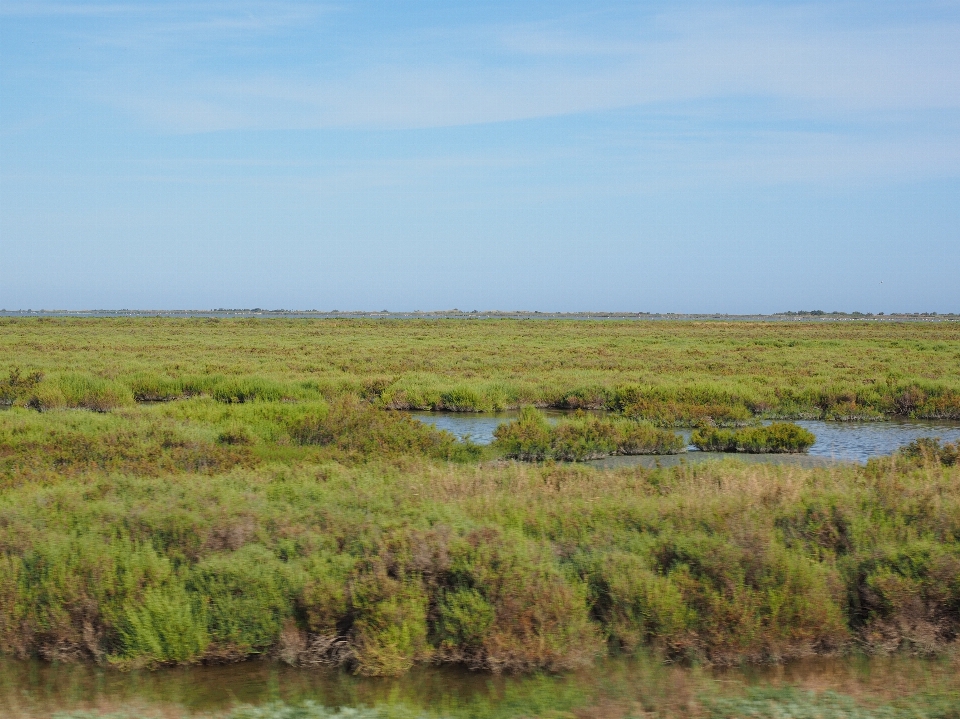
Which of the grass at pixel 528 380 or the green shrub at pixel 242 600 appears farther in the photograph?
the grass at pixel 528 380

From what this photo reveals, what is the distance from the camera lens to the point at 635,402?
82.9 ft

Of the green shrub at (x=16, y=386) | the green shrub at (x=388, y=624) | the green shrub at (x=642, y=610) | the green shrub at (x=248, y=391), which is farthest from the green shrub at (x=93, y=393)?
the green shrub at (x=642, y=610)

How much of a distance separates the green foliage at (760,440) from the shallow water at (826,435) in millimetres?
327

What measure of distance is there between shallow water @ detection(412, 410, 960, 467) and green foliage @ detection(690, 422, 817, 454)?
327mm

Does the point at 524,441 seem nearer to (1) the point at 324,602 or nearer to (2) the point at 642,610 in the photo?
(2) the point at 642,610

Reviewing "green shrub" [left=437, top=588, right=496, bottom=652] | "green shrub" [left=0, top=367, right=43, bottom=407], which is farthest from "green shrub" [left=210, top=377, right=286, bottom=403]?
"green shrub" [left=437, top=588, right=496, bottom=652]

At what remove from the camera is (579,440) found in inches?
711

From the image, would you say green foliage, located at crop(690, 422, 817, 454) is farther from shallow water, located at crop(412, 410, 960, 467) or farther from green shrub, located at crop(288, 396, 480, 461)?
green shrub, located at crop(288, 396, 480, 461)

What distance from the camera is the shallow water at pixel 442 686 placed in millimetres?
5898

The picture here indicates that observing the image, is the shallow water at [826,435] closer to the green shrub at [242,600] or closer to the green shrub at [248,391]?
the green shrub at [248,391]

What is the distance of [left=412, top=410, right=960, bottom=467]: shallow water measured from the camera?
57.3 feet

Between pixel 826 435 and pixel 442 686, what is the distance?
17.7 m

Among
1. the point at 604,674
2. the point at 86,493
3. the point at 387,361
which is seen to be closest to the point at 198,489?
the point at 86,493

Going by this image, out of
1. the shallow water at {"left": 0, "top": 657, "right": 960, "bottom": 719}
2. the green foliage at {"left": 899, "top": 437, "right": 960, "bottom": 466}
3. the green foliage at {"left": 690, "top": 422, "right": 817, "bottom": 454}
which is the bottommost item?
the shallow water at {"left": 0, "top": 657, "right": 960, "bottom": 719}
